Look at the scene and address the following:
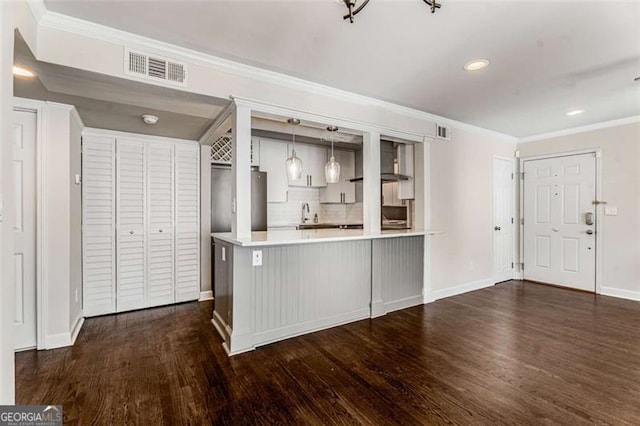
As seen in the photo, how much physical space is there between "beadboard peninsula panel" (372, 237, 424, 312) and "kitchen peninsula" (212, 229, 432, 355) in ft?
0.04

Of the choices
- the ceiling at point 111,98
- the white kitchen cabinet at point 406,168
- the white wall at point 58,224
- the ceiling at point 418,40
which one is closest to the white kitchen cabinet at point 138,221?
the ceiling at point 111,98

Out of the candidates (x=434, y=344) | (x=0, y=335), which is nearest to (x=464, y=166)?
(x=434, y=344)

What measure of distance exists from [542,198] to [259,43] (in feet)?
17.4

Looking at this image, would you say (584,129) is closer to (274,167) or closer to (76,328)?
(274,167)

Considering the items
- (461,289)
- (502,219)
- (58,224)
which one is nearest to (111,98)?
(58,224)

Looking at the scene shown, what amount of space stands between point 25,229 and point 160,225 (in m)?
1.42

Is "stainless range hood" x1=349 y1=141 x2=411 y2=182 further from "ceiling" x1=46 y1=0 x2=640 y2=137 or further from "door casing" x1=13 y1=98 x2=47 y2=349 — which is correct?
"door casing" x1=13 y1=98 x2=47 y2=349

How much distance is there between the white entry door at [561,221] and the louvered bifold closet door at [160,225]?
5.97 m

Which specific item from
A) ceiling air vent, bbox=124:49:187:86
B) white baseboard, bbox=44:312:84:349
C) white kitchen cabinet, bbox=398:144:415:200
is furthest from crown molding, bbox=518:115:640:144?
white baseboard, bbox=44:312:84:349

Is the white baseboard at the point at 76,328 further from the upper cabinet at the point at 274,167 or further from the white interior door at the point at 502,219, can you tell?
the white interior door at the point at 502,219

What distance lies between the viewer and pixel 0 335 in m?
1.32

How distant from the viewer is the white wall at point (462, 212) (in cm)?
429

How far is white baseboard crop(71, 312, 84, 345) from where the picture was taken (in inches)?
115

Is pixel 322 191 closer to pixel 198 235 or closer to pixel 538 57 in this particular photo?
pixel 198 235
